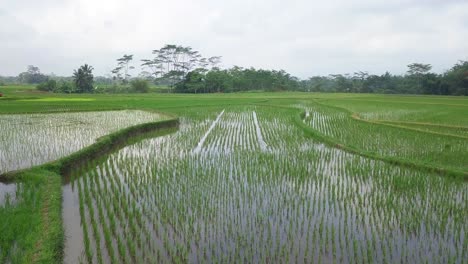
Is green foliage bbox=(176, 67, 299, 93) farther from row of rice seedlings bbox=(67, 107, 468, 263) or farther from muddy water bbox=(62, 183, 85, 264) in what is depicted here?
muddy water bbox=(62, 183, 85, 264)

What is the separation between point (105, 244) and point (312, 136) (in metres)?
8.11

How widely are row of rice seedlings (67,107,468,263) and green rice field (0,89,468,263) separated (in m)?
0.02

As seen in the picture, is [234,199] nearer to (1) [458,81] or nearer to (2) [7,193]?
(2) [7,193]

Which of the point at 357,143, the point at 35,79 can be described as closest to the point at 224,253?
the point at 357,143

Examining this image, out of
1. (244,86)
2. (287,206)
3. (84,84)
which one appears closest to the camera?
(287,206)

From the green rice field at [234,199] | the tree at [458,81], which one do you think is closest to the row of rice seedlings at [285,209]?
the green rice field at [234,199]

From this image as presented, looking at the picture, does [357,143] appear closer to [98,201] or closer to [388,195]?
[388,195]

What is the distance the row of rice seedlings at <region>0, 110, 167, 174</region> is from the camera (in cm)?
751

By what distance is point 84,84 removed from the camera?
41.1 metres

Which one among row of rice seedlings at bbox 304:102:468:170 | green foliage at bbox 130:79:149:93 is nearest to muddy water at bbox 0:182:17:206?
row of rice seedlings at bbox 304:102:468:170

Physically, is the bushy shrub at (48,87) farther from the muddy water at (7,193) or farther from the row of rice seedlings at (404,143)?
the muddy water at (7,193)

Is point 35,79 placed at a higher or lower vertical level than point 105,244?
higher

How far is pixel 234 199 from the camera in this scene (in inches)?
210

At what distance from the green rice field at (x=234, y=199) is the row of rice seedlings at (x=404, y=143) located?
0.05 meters
